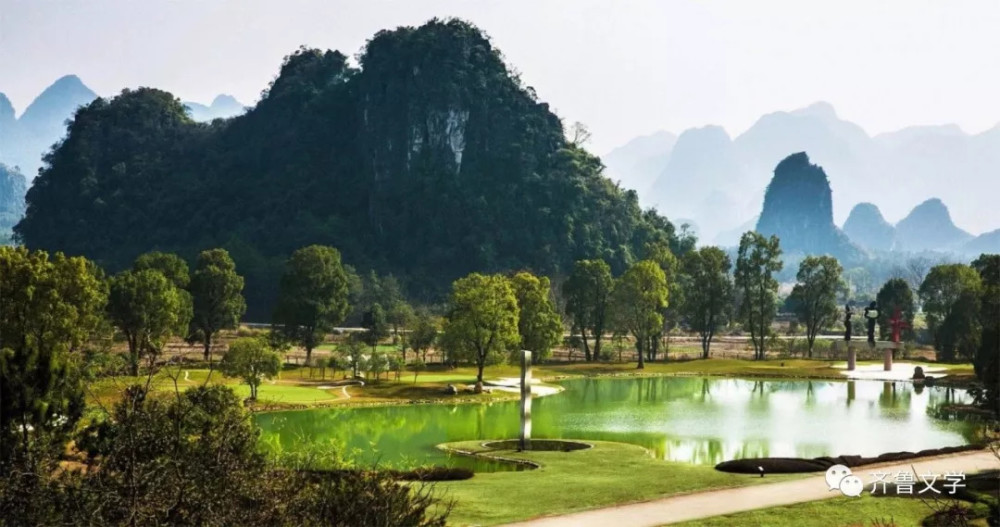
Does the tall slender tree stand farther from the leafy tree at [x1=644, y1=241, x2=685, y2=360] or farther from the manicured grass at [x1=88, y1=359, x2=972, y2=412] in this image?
the manicured grass at [x1=88, y1=359, x2=972, y2=412]

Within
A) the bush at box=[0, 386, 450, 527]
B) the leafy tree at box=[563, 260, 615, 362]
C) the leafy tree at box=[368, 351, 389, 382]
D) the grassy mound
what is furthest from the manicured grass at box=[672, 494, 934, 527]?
the leafy tree at box=[563, 260, 615, 362]

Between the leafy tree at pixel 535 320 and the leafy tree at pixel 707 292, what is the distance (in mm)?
23111

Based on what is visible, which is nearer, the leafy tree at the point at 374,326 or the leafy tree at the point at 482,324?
the leafy tree at the point at 482,324

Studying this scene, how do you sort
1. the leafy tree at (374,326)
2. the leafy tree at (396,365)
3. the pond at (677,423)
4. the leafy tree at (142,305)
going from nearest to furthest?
the pond at (677,423) → the leafy tree at (142,305) → the leafy tree at (396,365) → the leafy tree at (374,326)

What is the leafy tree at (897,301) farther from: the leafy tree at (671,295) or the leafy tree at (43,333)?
the leafy tree at (43,333)

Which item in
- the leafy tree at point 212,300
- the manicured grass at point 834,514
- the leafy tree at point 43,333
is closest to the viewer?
the manicured grass at point 834,514

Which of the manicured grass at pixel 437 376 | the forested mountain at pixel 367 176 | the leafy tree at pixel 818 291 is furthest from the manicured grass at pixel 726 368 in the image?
the forested mountain at pixel 367 176

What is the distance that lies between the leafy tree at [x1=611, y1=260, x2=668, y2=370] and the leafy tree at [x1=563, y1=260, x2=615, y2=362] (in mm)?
3097

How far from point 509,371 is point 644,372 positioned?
10.1 metres

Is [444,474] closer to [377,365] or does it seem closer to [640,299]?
[377,365]

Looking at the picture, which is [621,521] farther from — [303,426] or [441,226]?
[441,226]

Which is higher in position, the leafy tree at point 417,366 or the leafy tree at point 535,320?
the leafy tree at point 535,320

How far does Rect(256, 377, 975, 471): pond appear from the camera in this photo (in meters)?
34.6

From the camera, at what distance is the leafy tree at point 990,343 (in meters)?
44.3
